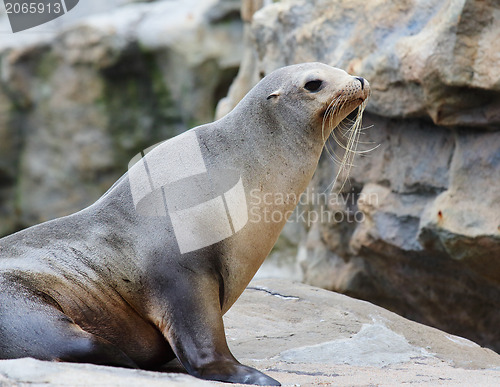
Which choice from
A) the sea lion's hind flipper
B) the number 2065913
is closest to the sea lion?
the sea lion's hind flipper

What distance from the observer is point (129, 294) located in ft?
12.0

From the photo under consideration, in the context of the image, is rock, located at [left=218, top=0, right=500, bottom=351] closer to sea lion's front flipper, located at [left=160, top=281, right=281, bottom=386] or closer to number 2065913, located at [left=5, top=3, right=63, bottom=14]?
sea lion's front flipper, located at [left=160, top=281, right=281, bottom=386]

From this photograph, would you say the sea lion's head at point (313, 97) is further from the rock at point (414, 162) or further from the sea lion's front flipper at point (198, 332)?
the rock at point (414, 162)

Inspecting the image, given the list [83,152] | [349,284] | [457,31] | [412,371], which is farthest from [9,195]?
[412,371]

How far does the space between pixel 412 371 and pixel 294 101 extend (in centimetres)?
160

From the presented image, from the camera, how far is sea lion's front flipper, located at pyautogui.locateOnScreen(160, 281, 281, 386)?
3.47m

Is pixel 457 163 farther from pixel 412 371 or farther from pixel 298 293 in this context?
pixel 412 371

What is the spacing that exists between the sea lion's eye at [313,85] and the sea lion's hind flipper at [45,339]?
6.07ft

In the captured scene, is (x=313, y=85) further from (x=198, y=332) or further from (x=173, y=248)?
(x=198, y=332)

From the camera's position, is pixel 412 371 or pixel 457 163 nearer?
pixel 412 371

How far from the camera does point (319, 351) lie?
423cm

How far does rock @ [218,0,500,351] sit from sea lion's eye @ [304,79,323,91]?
1.98m

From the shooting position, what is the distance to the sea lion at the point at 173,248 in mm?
3352

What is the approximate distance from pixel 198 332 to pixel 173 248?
0.43m
